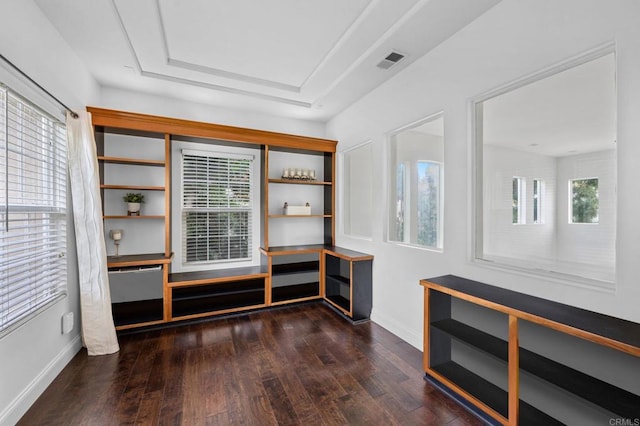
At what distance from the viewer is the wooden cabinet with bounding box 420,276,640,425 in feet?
4.35

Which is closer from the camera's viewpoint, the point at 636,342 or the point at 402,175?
the point at 636,342

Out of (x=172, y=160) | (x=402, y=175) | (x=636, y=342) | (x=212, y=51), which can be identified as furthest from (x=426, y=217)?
(x=172, y=160)

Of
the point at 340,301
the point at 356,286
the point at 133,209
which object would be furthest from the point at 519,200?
the point at 133,209

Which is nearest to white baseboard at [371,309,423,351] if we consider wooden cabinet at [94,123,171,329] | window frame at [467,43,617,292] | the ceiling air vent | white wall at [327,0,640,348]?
white wall at [327,0,640,348]

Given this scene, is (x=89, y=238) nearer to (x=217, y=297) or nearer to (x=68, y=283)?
(x=68, y=283)

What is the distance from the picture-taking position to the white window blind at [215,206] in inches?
148

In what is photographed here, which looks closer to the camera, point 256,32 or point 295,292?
point 256,32

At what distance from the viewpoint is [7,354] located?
166 cm

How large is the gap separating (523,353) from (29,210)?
11.6 feet

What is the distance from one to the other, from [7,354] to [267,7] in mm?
2910

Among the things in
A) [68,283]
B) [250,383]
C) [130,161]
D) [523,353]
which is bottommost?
[250,383]

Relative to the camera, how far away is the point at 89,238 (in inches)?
100

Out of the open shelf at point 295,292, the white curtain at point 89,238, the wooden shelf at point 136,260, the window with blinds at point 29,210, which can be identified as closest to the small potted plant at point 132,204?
the wooden shelf at point 136,260

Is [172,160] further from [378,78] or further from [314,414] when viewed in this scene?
[314,414]
